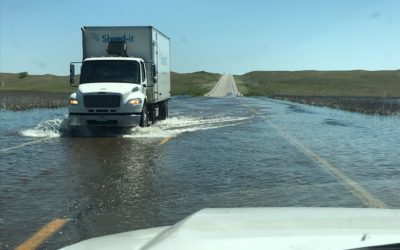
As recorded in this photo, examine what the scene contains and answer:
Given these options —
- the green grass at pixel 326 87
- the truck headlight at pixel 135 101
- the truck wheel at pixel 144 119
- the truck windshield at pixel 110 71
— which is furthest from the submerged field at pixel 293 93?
the truck headlight at pixel 135 101

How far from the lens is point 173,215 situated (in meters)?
7.31

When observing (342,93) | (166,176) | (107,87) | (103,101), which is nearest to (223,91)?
(342,93)

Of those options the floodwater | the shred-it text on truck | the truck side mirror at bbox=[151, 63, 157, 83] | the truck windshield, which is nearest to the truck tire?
the shred-it text on truck

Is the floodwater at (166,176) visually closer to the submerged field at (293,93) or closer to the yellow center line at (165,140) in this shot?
the yellow center line at (165,140)

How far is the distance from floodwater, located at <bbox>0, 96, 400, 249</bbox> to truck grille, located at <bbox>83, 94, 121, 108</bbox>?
1.13 meters

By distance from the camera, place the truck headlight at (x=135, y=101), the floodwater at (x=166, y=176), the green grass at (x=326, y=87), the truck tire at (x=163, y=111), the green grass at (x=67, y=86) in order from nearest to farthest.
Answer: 1. the floodwater at (x=166, y=176)
2. the truck headlight at (x=135, y=101)
3. the truck tire at (x=163, y=111)
4. the green grass at (x=326, y=87)
5. the green grass at (x=67, y=86)

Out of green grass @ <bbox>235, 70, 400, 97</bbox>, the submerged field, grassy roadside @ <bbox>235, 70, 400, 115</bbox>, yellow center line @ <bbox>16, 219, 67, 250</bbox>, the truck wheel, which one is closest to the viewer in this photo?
yellow center line @ <bbox>16, 219, 67, 250</bbox>

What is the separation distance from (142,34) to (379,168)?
39.0ft

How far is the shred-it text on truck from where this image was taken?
62.4 ft

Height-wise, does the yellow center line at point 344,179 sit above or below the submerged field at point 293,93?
below

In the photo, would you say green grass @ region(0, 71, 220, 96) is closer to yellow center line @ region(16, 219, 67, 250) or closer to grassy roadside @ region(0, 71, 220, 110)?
grassy roadside @ region(0, 71, 220, 110)

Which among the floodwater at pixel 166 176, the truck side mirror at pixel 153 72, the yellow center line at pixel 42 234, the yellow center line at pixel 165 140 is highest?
the truck side mirror at pixel 153 72

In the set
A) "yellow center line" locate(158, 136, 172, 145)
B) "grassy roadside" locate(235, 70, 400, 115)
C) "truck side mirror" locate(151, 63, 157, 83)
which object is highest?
"truck side mirror" locate(151, 63, 157, 83)

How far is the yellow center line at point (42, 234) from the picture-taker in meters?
6.00
